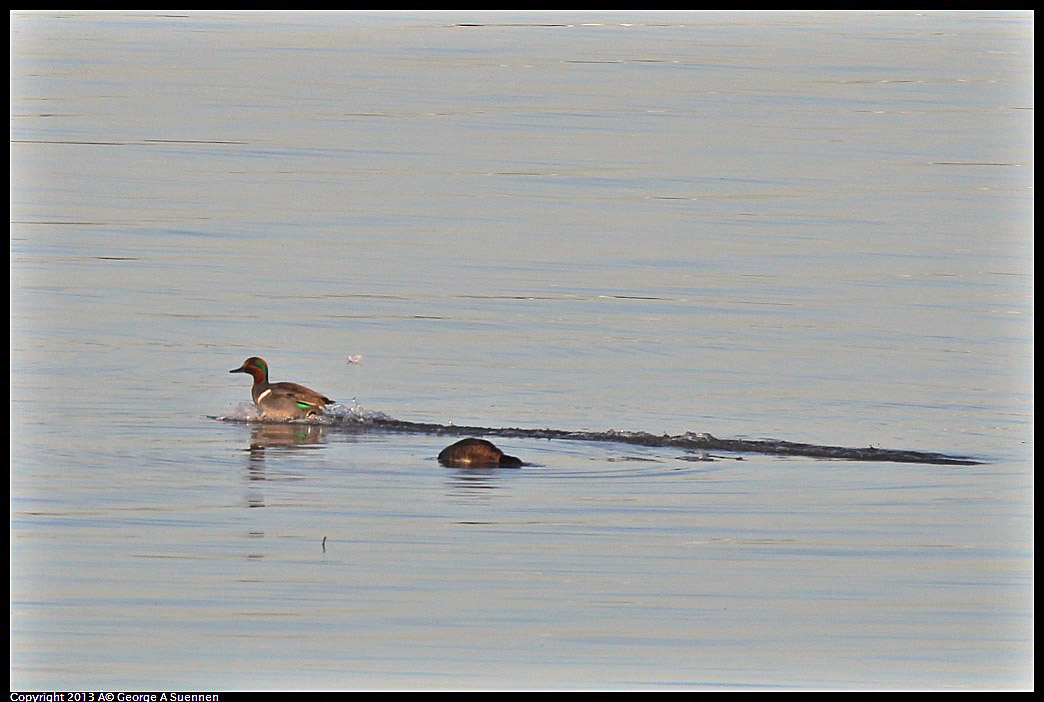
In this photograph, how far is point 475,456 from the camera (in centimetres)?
1438

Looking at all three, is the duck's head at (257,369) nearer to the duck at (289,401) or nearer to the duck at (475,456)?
the duck at (289,401)

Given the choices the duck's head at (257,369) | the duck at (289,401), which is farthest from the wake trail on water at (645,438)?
the duck's head at (257,369)

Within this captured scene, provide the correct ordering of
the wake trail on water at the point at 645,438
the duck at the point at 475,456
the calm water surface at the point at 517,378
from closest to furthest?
1. the calm water surface at the point at 517,378
2. the duck at the point at 475,456
3. the wake trail on water at the point at 645,438

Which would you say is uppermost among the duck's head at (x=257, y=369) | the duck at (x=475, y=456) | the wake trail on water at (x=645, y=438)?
the duck's head at (x=257, y=369)

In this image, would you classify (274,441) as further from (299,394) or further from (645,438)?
(645,438)

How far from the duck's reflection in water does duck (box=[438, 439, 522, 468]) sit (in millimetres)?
1206

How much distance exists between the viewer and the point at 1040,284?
15.2 m

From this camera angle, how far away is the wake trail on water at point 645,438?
15.1 metres

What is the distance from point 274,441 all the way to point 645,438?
2.93m

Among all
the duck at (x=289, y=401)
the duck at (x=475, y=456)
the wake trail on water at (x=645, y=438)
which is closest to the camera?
the duck at (x=475, y=456)

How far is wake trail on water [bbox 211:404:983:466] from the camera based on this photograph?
49.6 feet

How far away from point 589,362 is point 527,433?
2.73m

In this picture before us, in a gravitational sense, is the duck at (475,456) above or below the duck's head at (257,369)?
below

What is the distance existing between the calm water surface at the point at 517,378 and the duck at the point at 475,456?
6.0 inches
